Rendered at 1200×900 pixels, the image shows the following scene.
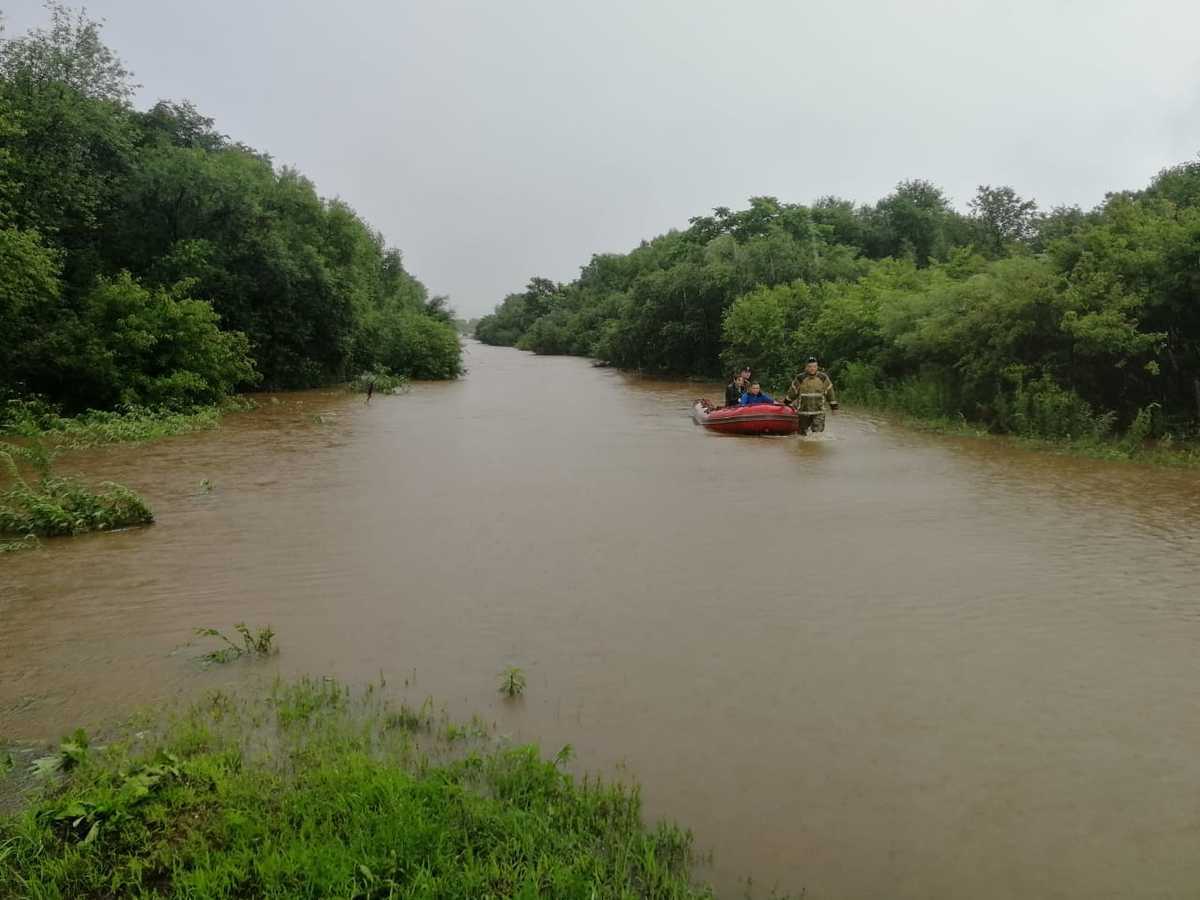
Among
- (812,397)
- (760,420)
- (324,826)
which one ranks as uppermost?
(812,397)

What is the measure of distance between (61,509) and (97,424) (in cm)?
958

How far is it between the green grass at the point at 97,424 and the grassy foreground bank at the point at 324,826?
43.8 ft

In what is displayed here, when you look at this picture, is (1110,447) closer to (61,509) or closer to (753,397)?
(753,397)

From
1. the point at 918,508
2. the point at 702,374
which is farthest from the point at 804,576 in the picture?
the point at 702,374

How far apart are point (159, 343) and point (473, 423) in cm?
809

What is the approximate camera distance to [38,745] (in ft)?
14.7

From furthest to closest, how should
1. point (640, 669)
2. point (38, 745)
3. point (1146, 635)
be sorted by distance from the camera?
point (1146, 635)
point (640, 669)
point (38, 745)

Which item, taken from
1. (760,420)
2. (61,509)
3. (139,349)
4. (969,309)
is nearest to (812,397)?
(760,420)

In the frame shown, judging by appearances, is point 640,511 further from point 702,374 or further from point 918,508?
point 702,374

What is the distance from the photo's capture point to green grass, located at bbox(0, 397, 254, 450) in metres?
16.1

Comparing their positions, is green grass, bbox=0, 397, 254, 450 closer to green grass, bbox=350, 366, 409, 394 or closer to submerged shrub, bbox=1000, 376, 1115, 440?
green grass, bbox=350, 366, 409, 394

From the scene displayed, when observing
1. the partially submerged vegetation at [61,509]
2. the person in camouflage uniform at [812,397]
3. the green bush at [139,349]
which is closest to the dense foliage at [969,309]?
the person in camouflage uniform at [812,397]

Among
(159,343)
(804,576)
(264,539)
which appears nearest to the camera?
(804,576)

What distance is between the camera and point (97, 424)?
17.2 metres
